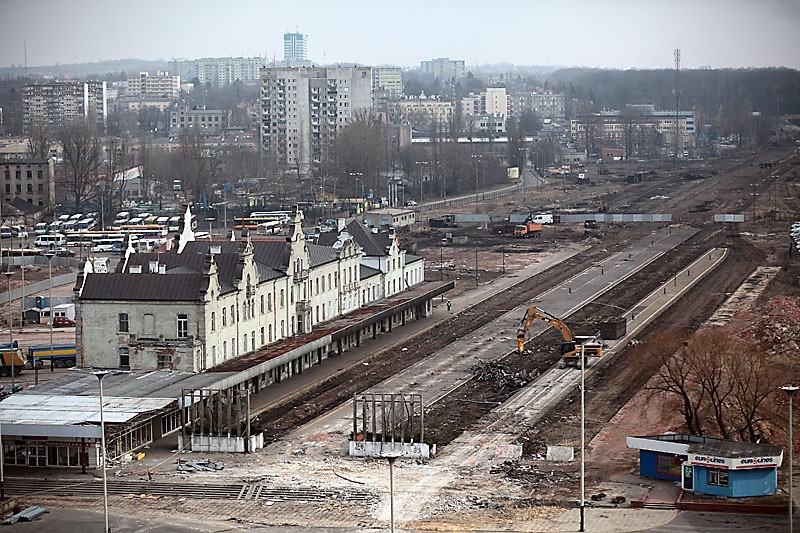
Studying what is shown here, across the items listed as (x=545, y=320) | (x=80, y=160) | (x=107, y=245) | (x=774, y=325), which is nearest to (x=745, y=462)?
(x=545, y=320)


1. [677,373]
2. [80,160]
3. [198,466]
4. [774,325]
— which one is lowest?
[198,466]

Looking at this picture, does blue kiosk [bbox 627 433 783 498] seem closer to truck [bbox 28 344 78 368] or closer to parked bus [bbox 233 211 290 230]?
truck [bbox 28 344 78 368]

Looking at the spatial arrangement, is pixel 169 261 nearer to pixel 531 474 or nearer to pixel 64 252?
pixel 531 474

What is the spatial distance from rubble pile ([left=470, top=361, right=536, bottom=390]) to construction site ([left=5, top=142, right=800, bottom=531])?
0.13 m

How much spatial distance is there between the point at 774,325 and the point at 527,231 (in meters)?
65.3

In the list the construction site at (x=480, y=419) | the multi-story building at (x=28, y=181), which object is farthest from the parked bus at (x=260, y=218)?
the construction site at (x=480, y=419)

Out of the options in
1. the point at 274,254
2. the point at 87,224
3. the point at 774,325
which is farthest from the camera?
the point at 87,224

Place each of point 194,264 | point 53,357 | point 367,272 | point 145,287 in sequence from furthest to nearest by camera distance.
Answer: point 367,272, point 53,357, point 194,264, point 145,287

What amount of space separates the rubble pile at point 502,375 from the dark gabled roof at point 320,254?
37.3 ft

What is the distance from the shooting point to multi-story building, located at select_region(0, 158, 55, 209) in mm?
161625

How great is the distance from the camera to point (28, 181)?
163375 millimetres

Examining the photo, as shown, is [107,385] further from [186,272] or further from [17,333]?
[17,333]

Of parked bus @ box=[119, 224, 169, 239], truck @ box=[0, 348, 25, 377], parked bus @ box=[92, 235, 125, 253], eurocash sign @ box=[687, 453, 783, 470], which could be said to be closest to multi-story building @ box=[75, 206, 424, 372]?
truck @ box=[0, 348, 25, 377]

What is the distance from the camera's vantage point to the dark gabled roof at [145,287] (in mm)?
61906
